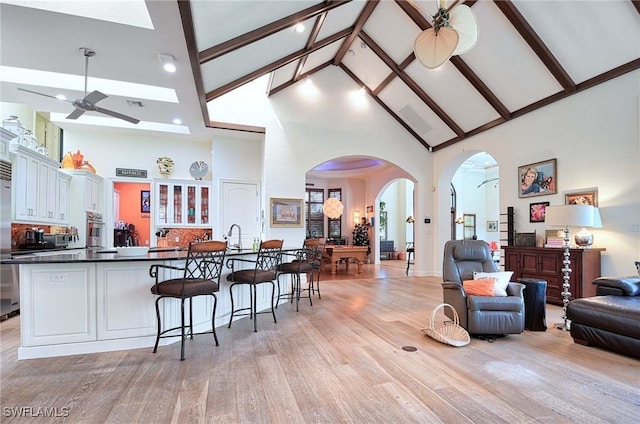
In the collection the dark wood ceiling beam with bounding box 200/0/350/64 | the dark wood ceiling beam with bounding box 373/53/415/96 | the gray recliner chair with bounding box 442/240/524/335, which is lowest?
the gray recliner chair with bounding box 442/240/524/335

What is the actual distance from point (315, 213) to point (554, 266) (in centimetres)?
884

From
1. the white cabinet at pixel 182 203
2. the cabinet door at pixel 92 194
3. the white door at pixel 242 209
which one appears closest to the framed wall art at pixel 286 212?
the white door at pixel 242 209

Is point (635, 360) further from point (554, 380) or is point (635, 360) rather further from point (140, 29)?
point (140, 29)

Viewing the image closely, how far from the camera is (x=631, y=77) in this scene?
14.8ft

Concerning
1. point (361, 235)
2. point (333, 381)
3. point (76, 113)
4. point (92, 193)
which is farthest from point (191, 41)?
point (361, 235)

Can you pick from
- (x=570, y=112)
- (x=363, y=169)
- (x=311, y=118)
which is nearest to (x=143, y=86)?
(x=311, y=118)

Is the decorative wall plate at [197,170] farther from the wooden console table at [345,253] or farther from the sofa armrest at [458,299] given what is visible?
the sofa armrest at [458,299]

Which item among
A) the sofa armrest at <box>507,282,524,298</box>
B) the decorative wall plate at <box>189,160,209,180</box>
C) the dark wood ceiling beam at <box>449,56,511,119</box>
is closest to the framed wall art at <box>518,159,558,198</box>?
the dark wood ceiling beam at <box>449,56,511,119</box>

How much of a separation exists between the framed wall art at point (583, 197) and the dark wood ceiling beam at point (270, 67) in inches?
201

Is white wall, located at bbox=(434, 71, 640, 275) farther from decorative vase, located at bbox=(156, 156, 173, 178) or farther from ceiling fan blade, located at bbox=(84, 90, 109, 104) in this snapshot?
decorative vase, located at bbox=(156, 156, 173, 178)

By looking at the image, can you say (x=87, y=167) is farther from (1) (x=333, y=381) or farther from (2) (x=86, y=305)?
(1) (x=333, y=381)

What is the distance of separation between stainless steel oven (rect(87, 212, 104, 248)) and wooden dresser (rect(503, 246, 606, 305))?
8.02 metres

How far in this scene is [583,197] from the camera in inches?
200

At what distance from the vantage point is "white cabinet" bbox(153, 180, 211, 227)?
264 inches
